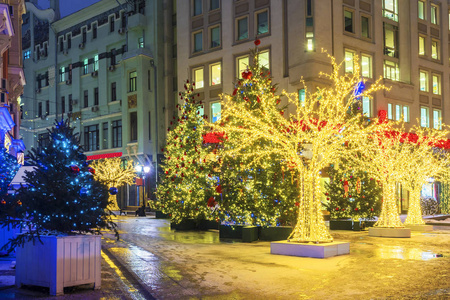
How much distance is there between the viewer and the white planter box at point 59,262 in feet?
30.5

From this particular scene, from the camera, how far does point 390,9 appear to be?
39906mm

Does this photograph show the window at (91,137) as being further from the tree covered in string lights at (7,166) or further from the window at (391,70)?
the tree covered in string lights at (7,166)

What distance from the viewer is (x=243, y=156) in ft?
62.6

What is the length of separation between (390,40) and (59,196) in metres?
35.3

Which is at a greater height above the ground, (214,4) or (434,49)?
(214,4)

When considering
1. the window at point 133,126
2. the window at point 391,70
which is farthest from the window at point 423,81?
the window at point 133,126

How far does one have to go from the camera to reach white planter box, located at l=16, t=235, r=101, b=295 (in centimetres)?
928

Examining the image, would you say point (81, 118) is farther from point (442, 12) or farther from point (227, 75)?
point (442, 12)

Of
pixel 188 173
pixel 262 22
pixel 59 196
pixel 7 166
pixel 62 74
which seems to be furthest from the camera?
pixel 62 74

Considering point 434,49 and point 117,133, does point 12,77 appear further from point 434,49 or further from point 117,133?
point 434,49

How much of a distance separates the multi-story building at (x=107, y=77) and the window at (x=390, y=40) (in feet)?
62.8

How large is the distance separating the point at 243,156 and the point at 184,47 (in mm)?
25522

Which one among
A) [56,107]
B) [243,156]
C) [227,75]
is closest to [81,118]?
[56,107]

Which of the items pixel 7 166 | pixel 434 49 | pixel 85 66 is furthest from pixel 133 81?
pixel 7 166
